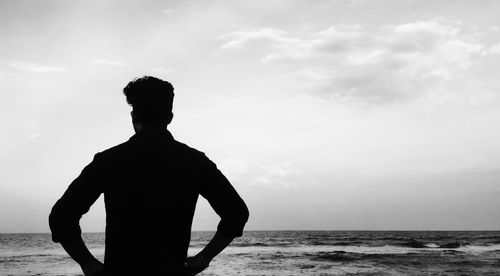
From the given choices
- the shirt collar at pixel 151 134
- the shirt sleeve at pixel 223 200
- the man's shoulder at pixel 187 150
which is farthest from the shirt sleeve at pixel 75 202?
the shirt sleeve at pixel 223 200

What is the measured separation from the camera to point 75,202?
5.43ft

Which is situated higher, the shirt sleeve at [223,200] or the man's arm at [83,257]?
the shirt sleeve at [223,200]

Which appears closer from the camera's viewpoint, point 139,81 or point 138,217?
point 138,217

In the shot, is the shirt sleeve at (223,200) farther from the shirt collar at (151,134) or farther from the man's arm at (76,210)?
the man's arm at (76,210)

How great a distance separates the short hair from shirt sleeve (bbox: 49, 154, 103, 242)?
25 cm

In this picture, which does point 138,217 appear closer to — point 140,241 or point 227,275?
point 140,241

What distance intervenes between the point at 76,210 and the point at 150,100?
0.51 m

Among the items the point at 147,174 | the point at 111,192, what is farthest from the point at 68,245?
the point at 147,174

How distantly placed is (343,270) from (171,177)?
1869 cm

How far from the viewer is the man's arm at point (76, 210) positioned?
1634 mm

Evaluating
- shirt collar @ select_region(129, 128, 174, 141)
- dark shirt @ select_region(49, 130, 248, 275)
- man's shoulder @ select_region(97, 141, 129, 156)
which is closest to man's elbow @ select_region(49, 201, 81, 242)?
dark shirt @ select_region(49, 130, 248, 275)

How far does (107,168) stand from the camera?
1.63 meters

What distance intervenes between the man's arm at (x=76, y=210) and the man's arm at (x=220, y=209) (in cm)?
39

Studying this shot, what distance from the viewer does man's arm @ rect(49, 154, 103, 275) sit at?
163 centimetres
